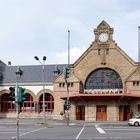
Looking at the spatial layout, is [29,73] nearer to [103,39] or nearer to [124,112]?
[103,39]

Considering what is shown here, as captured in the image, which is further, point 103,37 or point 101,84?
point 103,37

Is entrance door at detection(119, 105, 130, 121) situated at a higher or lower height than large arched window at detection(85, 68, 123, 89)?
lower

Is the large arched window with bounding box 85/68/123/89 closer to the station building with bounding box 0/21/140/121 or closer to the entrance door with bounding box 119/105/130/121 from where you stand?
the station building with bounding box 0/21/140/121

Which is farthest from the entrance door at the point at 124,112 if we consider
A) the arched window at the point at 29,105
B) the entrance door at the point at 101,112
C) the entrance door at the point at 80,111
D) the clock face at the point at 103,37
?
the arched window at the point at 29,105

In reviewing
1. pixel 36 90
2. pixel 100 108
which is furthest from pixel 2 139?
pixel 36 90

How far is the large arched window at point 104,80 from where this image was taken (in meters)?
77.9

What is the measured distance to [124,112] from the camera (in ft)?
252

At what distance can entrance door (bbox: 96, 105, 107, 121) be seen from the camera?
77019 millimetres

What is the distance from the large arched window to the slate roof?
9348 millimetres

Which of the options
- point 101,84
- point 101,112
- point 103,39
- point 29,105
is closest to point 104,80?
point 101,84

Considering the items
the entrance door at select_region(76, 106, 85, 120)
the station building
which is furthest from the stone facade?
the entrance door at select_region(76, 106, 85, 120)

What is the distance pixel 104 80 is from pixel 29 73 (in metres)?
17.1

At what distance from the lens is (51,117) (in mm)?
81812

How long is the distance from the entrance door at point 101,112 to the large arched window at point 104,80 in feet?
10.8
